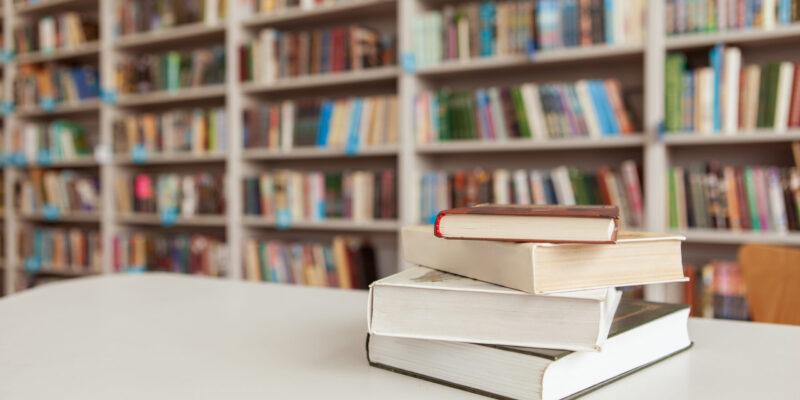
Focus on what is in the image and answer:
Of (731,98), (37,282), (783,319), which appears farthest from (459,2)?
(37,282)

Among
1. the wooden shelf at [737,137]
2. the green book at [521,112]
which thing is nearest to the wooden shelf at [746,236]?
the wooden shelf at [737,137]

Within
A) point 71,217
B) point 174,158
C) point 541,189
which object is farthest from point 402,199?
point 71,217

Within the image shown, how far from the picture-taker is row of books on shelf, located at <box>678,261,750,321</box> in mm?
2000

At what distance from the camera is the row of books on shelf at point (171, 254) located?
9.80ft

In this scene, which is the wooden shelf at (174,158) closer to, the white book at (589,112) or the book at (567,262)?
the white book at (589,112)

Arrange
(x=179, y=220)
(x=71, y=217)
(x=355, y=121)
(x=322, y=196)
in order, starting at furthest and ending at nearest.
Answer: (x=71, y=217)
(x=179, y=220)
(x=322, y=196)
(x=355, y=121)

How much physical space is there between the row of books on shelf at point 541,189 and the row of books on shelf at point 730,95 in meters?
0.25

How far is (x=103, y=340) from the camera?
70 cm

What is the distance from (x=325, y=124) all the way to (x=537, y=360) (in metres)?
2.32

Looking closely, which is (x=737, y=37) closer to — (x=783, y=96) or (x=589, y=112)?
(x=783, y=96)

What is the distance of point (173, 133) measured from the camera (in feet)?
10.4

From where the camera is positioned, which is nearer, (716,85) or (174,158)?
(716,85)

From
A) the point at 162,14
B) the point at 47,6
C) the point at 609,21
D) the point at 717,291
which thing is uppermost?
the point at 47,6

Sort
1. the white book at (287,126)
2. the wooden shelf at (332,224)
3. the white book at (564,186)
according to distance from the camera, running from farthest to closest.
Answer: the white book at (287,126) → the wooden shelf at (332,224) → the white book at (564,186)
